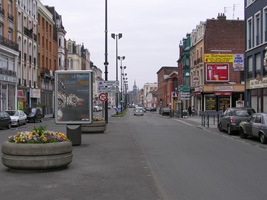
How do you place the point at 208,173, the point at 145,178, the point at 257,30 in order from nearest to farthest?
1. the point at 145,178
2. the point at 208,173
3. the point at 257,30

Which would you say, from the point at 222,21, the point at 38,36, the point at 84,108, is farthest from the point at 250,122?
the point at 38,36

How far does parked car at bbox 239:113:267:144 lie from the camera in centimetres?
1565

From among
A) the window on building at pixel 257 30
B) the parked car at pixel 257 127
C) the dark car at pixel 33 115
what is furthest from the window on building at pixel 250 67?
the dark car at pixel 33 115

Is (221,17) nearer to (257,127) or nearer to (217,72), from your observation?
(217,72)

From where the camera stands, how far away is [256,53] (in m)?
29.6

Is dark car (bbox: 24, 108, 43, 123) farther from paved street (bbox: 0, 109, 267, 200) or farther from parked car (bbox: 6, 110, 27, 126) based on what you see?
paved street (bbox: 0, 109, 267, 200)

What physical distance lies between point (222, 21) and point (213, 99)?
11.8 metres

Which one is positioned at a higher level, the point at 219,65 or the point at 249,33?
the point at 249,33

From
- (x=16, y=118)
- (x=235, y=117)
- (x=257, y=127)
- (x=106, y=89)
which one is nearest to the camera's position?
(x=257, y=127)

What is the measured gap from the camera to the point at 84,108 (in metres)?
13.5

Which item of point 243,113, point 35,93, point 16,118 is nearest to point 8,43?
point 35,93

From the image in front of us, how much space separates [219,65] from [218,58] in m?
1.03

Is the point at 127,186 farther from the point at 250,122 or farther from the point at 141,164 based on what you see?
the point at 250,122

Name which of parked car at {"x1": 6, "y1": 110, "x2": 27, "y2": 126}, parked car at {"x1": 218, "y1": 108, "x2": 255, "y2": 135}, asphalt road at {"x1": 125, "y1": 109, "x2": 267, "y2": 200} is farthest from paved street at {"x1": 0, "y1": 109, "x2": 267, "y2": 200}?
parked car at {"x1": 6, "y1": 110, "x2": 27, "y2": 126}
